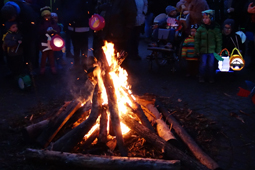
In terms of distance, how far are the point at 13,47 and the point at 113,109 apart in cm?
465

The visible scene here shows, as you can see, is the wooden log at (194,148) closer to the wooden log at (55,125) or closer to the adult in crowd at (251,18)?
the wooden log at (55,125)

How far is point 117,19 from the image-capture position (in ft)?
25.4

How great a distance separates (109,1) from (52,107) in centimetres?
381

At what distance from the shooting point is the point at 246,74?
8.37m

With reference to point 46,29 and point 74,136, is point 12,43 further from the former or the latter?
point 74,136

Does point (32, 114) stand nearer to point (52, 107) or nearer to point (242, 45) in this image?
point (52, 107)

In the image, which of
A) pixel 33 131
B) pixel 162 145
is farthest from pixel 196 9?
pixel 33 131

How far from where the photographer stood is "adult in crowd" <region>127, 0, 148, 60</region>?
9844 millimetres

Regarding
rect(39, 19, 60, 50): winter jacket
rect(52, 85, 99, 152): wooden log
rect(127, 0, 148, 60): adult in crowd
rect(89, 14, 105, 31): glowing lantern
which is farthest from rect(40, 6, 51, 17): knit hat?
rect(52, 85, 99, 152): wooden log

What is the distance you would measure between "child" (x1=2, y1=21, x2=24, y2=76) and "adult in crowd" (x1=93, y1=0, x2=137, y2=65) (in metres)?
2.20

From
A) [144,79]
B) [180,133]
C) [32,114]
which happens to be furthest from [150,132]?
[144,79]

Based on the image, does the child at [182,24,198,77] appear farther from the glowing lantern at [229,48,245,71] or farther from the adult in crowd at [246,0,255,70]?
the adult in crowd at [246,0,255,70]

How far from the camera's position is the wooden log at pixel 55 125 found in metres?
3.94

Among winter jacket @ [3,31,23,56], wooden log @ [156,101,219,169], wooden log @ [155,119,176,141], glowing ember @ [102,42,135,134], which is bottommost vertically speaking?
wooden log @ [156,101,219,169]
